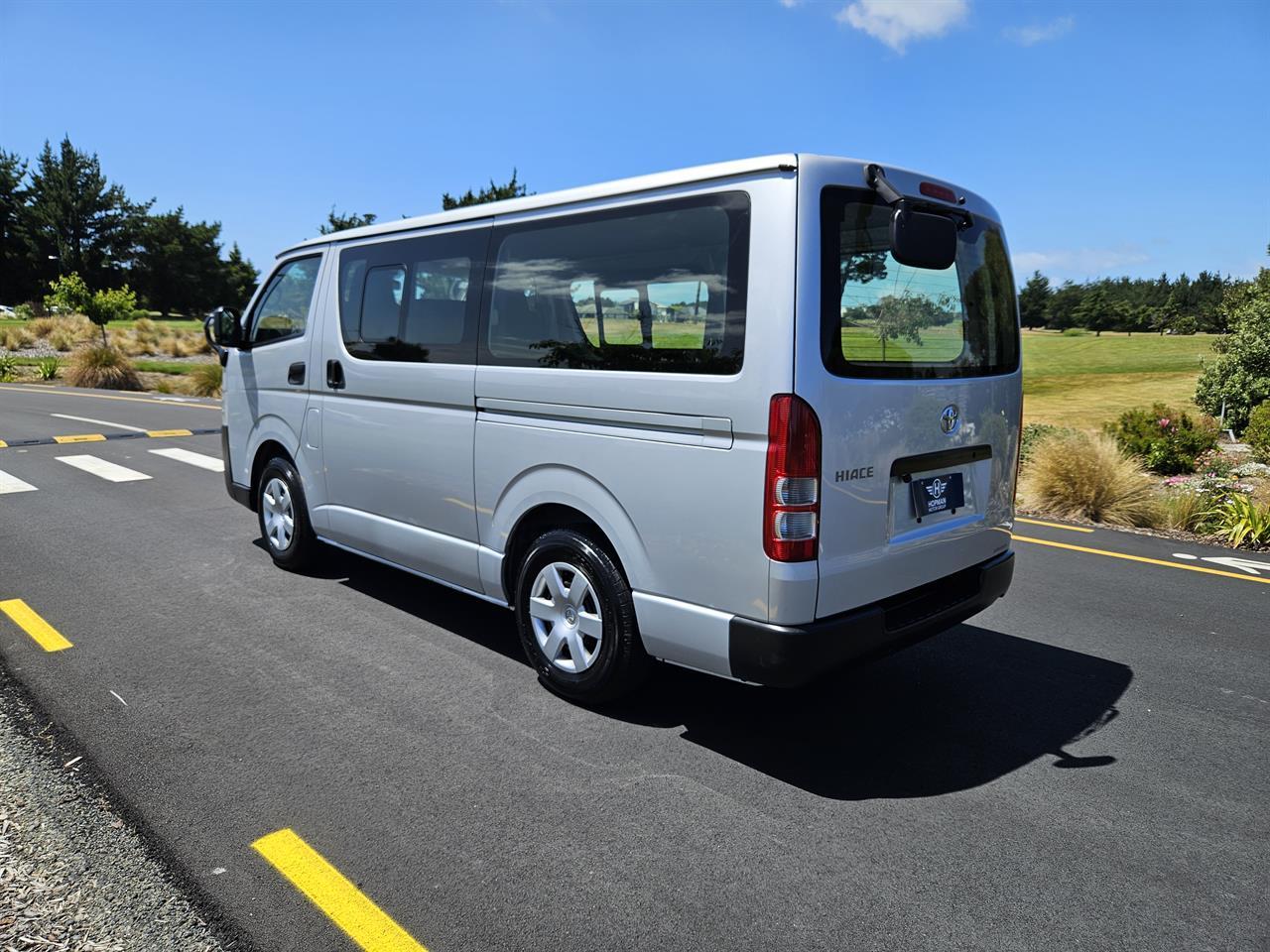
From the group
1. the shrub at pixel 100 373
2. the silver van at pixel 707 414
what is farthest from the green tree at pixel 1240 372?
the shrub at pixel 100 373

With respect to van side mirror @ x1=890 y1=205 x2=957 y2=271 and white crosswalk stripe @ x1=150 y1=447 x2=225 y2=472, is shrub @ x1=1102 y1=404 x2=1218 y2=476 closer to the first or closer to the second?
van side mirror @ x1=890 y1=205 x2=957 y2=271

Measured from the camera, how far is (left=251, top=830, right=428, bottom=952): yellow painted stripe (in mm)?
2402

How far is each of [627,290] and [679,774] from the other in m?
1.97

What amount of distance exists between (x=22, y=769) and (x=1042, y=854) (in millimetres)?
3698

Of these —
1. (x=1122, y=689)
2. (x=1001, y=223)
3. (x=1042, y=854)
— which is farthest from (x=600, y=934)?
(x=1001, y=223)

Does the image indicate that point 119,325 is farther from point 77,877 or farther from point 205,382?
point 77,877

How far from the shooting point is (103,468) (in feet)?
32.7

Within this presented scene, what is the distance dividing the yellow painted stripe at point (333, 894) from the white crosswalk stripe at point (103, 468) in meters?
7.87

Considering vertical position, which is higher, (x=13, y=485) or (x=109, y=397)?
(x=109, y=397)

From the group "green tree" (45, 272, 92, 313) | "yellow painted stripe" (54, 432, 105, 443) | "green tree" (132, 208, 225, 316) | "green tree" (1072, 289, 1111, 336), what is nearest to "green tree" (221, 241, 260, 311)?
"green tree" (132, 208, 225, 316)

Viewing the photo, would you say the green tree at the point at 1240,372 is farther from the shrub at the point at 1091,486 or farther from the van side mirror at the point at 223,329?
the van side mirror at the point at 223,329

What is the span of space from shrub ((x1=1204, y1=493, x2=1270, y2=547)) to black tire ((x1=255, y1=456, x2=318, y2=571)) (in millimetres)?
7758

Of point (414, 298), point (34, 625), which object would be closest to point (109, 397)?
point (34, 625)

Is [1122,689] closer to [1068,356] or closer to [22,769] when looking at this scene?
[22,769]
